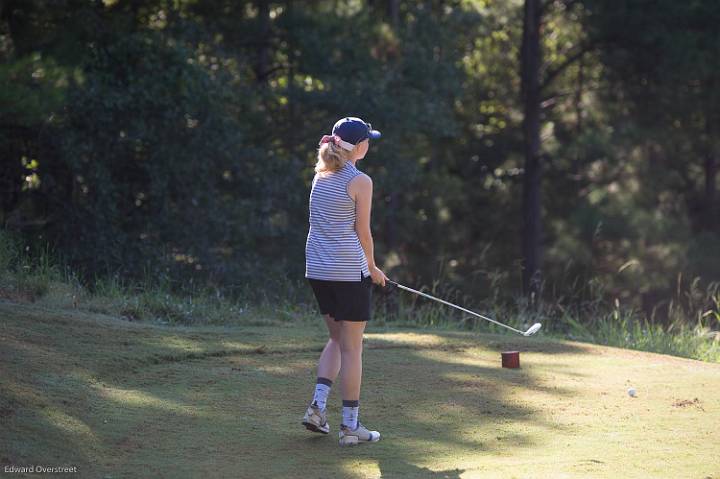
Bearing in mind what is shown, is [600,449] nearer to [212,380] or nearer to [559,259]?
[212,380]

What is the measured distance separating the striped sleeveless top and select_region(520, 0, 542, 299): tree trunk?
58.7 feet

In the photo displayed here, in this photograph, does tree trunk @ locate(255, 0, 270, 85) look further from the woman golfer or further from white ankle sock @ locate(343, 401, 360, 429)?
white ankle sock @ locate(343, 401, 360, 429)

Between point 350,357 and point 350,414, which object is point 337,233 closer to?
point 350,357

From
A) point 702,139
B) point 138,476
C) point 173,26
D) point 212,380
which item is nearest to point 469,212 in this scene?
point 702,139

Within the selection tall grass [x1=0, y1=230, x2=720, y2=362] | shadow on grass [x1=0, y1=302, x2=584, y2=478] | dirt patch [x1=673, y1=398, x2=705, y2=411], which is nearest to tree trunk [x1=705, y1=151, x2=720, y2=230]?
tall grass [x1=0, y1=230, x2=720, y2=362]

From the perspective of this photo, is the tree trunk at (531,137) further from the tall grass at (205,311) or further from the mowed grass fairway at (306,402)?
the mowed grass fairway at (306,402)

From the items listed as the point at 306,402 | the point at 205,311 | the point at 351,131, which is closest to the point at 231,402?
the point at 306,402

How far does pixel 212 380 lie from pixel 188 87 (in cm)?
818

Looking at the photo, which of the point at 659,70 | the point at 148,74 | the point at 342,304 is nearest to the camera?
the point at 342,304

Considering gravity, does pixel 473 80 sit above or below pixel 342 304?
above

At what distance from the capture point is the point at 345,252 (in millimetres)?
5117

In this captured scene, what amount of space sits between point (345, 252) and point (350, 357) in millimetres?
572

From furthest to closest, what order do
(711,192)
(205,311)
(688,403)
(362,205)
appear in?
(711,192), (205,311), (688,403), (362,205)

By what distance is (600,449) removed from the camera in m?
5.20
